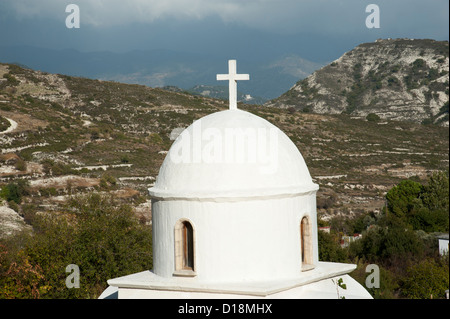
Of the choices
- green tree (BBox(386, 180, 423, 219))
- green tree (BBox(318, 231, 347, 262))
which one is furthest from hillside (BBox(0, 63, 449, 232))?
green tree (BBox(318, 231, 347, 262))

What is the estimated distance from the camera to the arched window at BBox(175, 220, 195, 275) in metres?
9.32

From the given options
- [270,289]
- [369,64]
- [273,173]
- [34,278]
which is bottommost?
[34,278]

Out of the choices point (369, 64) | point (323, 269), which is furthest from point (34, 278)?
point (369, 64)

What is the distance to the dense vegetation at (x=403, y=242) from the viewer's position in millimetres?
22344

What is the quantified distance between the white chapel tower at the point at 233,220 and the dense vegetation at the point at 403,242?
11.1m

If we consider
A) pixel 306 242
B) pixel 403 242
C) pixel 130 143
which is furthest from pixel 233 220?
pixel 130 143

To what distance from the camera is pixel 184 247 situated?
938cm

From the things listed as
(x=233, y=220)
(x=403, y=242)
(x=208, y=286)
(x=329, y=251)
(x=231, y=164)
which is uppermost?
(x=231, y=164)

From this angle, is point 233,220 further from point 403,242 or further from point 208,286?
point 403,242

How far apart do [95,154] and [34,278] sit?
22624 mm

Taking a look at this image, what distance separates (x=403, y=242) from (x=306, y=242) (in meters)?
19.1

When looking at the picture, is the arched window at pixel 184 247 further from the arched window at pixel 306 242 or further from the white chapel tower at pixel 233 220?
the arched window at pixel 306 242

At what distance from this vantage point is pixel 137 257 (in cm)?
1916
